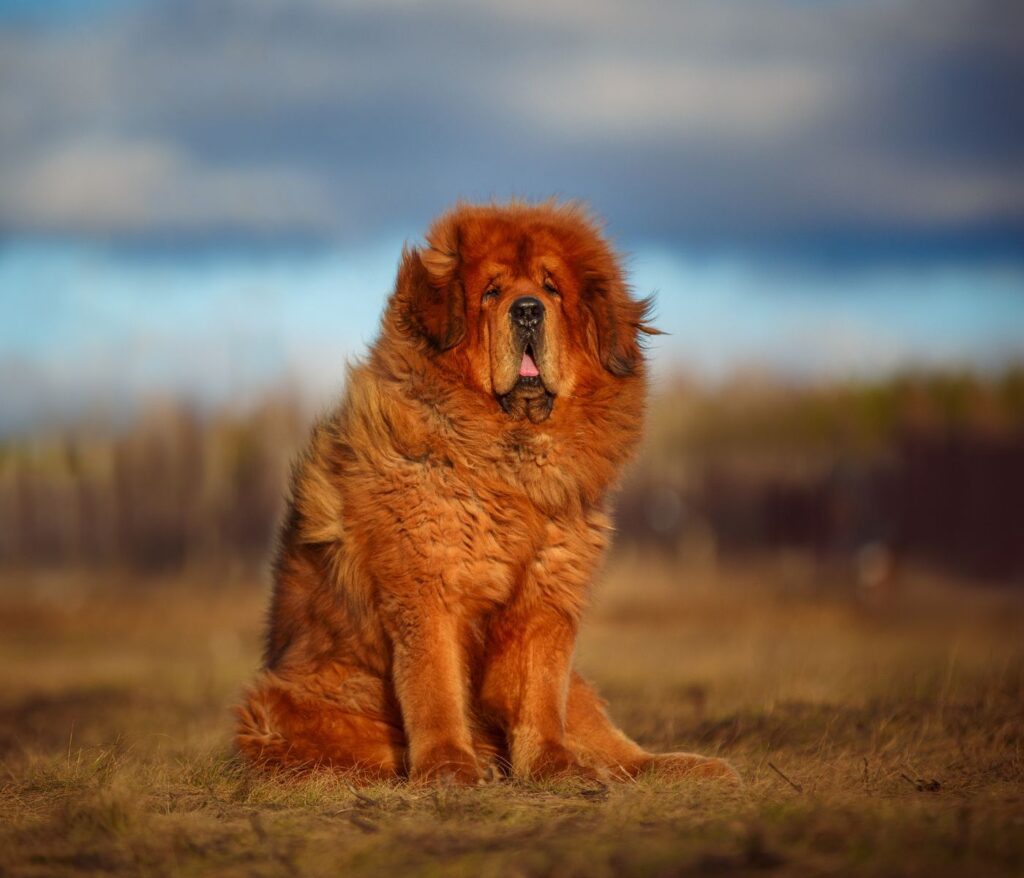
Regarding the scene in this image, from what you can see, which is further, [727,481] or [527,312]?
[727,481]

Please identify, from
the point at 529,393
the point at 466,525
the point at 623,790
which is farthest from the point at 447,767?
the point at 529,393

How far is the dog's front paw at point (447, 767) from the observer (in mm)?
5055

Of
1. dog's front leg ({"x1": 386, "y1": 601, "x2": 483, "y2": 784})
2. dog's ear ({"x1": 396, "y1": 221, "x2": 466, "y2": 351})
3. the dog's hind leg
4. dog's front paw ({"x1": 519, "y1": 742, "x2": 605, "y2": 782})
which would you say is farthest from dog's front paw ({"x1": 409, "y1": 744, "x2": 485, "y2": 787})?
dog's ear ({"x1": 396, "y1": 221, "x2": 466, "y2": 351})

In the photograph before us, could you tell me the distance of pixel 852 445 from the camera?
28.8m

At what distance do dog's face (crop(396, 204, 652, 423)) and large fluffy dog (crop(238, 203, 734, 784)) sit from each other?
0.01m

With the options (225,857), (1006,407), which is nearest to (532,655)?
(225,857)

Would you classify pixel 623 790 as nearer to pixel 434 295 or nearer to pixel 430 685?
pixel 430 685

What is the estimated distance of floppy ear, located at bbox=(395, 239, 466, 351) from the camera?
576 centimetres

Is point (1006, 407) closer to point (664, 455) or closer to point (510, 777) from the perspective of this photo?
point (664, 455)

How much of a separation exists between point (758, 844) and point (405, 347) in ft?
10.3

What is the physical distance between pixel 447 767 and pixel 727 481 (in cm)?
2518

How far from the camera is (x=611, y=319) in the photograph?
5.98 meters

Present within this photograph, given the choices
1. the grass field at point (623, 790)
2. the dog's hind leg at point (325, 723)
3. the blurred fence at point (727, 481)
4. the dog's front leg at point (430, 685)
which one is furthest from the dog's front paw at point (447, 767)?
the blurred fence at point (727, 481)

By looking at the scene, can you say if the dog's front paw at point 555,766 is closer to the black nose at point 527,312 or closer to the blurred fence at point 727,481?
the black nose at point 527,312
